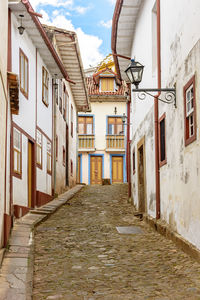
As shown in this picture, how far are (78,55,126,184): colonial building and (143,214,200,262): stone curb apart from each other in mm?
21092

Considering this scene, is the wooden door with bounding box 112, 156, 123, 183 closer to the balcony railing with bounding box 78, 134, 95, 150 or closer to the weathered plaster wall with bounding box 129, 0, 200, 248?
the balcony railing with bounding box 78, 134, 95, 150

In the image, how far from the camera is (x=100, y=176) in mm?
32594

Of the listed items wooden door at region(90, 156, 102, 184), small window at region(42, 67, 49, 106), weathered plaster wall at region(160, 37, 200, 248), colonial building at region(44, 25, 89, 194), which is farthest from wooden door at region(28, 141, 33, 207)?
wooden door at region(90, 156, 102, 184)

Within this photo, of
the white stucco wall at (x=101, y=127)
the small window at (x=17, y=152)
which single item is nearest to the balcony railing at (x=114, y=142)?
the white stucco wall at (x=101, y=127)

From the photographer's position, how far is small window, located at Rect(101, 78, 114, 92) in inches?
1292

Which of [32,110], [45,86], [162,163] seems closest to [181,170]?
[162,163]

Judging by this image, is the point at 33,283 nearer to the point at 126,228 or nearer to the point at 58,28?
the point at 126,228

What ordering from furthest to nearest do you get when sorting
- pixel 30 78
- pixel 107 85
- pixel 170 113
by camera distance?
pixel 107 85 → pixel 30 78 → pixel 170 113

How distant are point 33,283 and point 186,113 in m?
3.67

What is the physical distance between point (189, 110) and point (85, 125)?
83.6ft

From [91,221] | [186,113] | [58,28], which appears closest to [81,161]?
[58,28]

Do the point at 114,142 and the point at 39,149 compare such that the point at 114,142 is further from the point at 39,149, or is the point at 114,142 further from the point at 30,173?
the point at 30,173

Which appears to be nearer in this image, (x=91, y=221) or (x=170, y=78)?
(x=170, y=78)

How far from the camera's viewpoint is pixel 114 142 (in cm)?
3231
